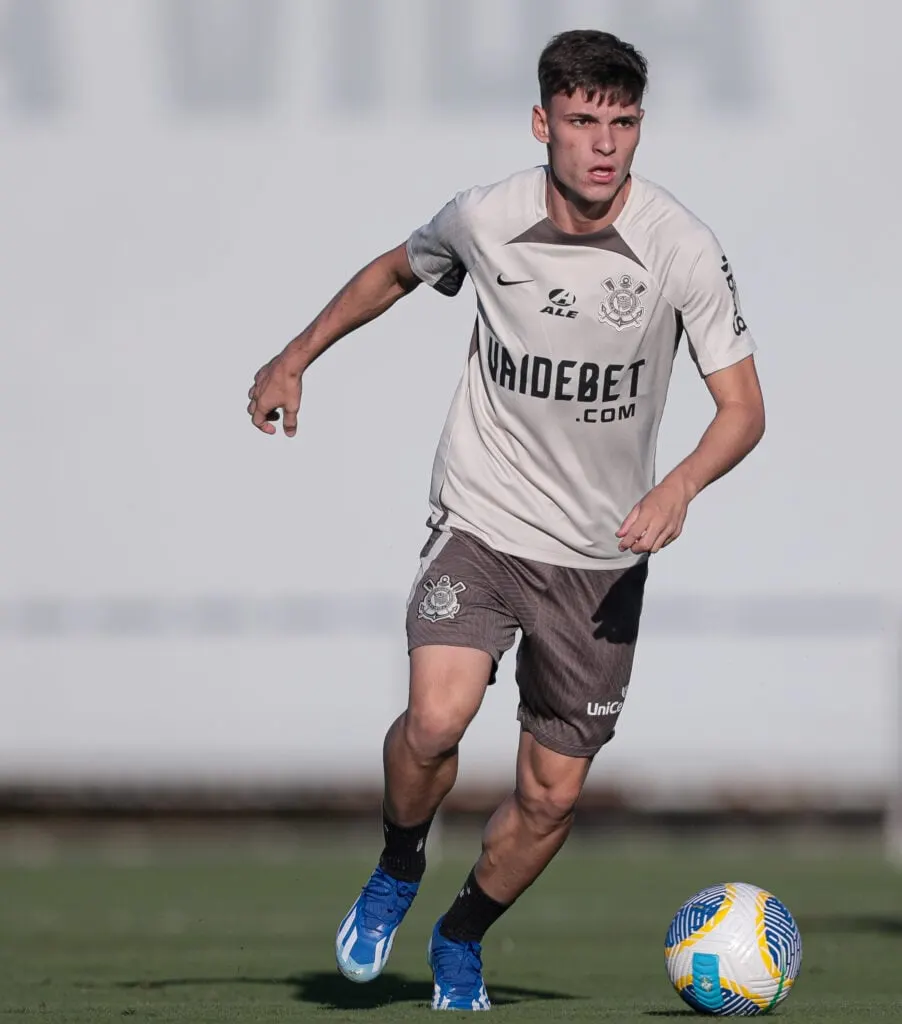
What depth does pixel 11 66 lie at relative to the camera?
14.9 meters

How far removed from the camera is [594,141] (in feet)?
18.8

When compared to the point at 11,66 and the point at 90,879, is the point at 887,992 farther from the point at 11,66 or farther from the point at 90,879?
the point at 11,66

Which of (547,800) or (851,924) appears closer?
(547,800)

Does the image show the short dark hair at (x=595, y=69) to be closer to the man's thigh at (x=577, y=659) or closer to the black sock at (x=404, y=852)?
the man's thigh at (x=577, y=659)

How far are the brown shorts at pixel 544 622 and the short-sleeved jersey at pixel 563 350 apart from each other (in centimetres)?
6

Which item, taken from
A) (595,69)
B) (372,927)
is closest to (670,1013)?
(372,927)

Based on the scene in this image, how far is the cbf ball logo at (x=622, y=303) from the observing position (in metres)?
5.87

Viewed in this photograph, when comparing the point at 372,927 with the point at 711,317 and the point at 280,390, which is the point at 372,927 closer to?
the point at 280,390

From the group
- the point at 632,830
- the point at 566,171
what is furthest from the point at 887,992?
the point at 632,830

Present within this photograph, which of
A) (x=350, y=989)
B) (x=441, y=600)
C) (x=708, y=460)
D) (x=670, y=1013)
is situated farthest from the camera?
(x=350, y=989)

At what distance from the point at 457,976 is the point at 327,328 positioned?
1.92m

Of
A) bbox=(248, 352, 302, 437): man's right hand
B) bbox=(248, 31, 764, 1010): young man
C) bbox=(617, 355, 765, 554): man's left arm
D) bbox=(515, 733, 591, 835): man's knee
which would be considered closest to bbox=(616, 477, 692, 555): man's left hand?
Result: bbox=(617, 355, 765, 554): man's left arm

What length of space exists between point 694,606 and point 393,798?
36.6 ft

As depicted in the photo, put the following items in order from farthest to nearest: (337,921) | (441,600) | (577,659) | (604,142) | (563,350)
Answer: (337,921), (577,659), (441,600), (563,350), (604,142)
